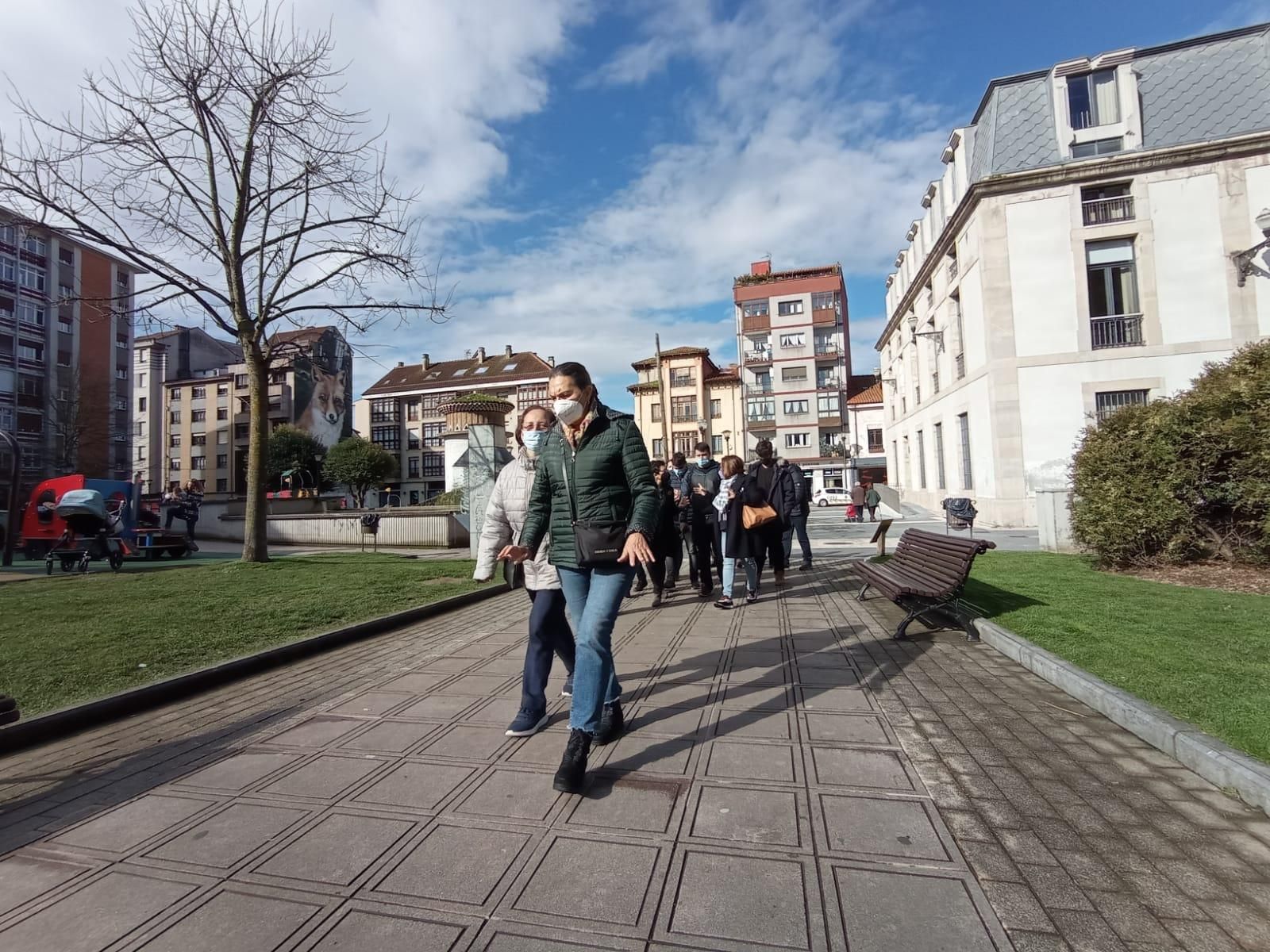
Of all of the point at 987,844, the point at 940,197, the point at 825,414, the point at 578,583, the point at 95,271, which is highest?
the point at 95,271

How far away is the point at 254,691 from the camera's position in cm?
447

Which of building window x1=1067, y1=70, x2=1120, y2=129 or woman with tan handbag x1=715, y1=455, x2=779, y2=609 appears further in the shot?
building window x1=1067, y1=70, x2=1120, y2=129

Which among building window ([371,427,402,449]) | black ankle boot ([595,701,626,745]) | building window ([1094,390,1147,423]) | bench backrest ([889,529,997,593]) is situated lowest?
black ankle boot ([595,701,626,745])

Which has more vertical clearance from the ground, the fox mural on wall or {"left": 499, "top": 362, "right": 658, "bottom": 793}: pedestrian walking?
the fox mural on wall

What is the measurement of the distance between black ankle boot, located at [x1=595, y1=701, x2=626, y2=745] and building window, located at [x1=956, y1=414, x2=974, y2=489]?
19612 millimetres

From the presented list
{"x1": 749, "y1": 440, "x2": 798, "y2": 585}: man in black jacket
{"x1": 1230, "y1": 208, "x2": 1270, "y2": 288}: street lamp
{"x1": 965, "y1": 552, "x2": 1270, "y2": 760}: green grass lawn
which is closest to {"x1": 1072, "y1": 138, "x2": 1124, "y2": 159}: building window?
{"x1": 1230, "y1": 208, "x2": 1270, "y2": 288}: street lamp

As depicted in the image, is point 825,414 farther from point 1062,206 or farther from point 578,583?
point 578,583

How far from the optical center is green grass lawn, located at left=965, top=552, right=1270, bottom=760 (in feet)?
10.8

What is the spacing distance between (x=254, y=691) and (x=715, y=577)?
688 cm

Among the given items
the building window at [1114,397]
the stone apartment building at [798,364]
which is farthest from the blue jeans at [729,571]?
the stone apartment building at [798,364]

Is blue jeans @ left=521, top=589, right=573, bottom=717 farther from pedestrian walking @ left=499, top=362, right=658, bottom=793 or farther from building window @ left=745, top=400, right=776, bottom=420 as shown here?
building window @ left=745, top=400, right=776, bottom=420

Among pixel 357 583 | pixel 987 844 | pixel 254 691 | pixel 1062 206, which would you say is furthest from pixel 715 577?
pixel 1062 206

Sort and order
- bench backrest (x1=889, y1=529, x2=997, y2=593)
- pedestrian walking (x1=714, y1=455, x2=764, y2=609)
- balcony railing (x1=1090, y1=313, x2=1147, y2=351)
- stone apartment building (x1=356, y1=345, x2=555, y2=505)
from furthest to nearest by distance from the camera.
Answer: stone apartment building (x1=356, y1=345, x2=555, y2=505)
balcony railing (x1=1090, y1=313, x2=1147, y2=351)
pedestrian walking (x1=714, y1=455, x2=764, y2=609)
bench backrest (x1=889, y1=529, x2=997, y2=593)

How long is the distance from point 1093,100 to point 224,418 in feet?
238
